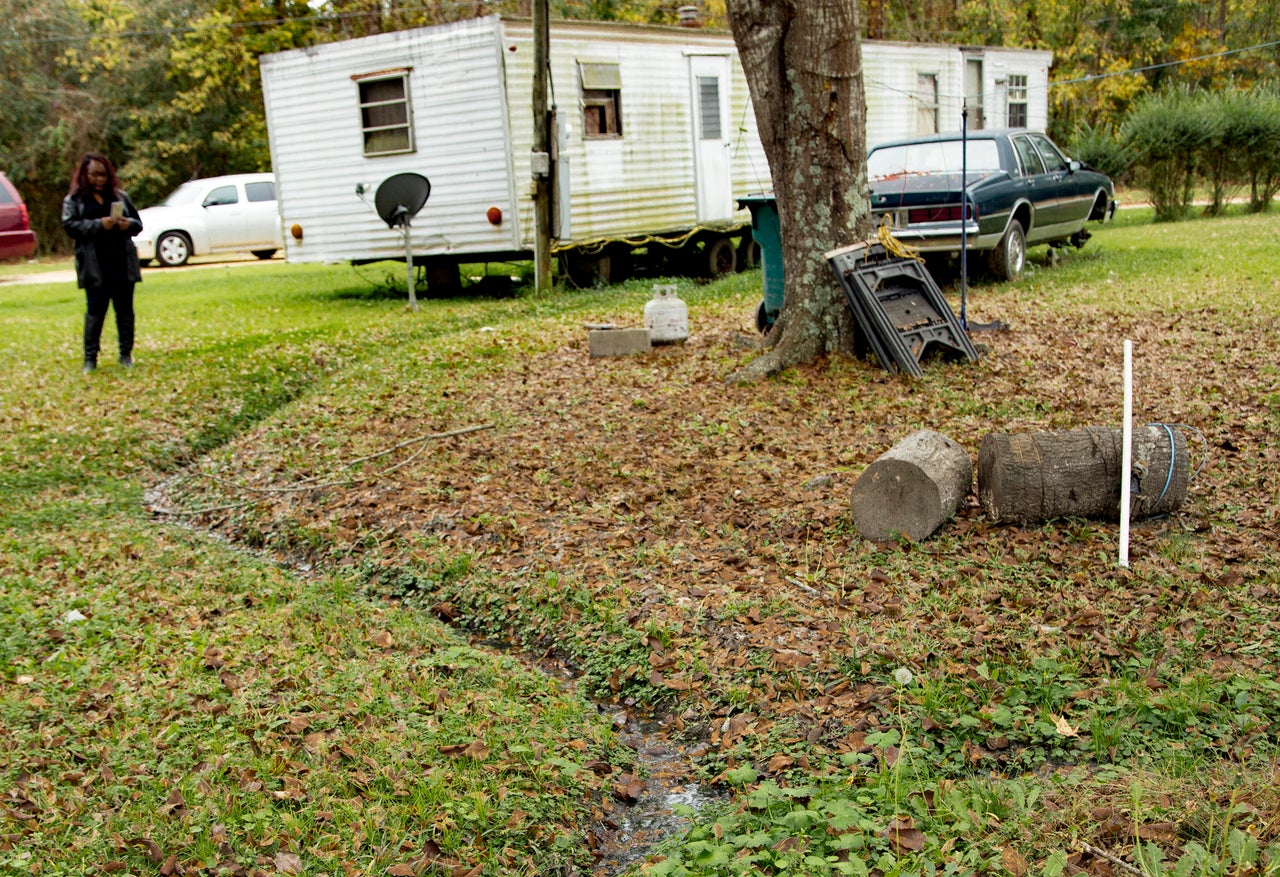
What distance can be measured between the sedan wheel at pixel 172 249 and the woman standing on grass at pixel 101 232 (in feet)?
44.4

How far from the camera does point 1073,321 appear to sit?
10.5 meters

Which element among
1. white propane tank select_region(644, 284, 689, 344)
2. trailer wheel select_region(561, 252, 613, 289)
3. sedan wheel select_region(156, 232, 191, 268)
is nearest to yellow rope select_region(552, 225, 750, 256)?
trailer wheel select_region(561, 252, 613, 289)

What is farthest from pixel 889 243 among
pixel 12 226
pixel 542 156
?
pixel 12 226

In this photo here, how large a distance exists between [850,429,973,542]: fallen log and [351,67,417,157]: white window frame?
35.0 feet

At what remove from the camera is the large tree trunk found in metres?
8.47

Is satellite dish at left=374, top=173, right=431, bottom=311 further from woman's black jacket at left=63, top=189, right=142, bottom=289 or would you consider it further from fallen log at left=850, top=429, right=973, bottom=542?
fallen log at left=850, top=429, right=973, bottom=542

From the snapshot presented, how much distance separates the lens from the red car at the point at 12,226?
606 inches

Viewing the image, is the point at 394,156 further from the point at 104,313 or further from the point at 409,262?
the point at 104,313

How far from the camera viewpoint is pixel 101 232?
404 inches

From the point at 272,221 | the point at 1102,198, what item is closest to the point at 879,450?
the point at 1102,198

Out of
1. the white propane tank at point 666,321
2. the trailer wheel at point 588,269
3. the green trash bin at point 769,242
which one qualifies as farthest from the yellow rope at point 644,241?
the green trash bin at point 769,242

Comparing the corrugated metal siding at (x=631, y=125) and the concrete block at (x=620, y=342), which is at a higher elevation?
the corrugated metal siding at (x=631, y=125)

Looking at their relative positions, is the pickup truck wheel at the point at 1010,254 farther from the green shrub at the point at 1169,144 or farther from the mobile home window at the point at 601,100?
the green shrub at the point at 1169,144

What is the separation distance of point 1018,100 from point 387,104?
507 inches
